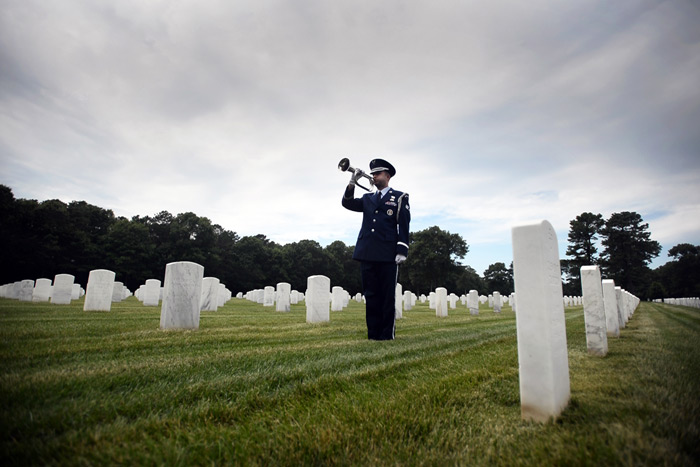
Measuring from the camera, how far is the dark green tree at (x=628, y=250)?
5850 cm

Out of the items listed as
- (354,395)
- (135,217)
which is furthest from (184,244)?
(354,395)

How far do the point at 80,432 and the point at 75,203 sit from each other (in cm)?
5501

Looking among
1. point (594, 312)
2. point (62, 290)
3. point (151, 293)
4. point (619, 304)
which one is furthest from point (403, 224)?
point (151, 293)

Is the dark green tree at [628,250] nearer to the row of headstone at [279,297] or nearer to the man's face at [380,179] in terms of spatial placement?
the row of headstone at [279,297]

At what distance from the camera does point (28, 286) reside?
45.7ft

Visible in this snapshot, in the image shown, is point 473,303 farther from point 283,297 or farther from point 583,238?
point 583,238

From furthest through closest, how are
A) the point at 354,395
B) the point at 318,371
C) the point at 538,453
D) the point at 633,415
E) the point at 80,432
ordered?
the point at 318,371, the point at 354,395, the point at 633,415, the point at 80,432, the point at 538,453

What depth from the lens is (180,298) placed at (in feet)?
19.2

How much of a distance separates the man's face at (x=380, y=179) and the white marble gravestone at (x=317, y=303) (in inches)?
134

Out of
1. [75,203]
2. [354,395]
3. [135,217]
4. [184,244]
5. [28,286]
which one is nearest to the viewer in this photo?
[354,395]

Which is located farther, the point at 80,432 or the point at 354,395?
the point at 354,395

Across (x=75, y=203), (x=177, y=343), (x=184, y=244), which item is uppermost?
(x=75, y=203)

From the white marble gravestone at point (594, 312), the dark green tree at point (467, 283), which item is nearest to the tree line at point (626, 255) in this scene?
the dark green tree at point (467, 283)

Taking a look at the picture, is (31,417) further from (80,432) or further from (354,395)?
(354,395)
